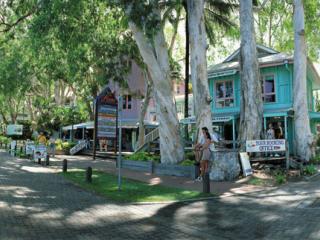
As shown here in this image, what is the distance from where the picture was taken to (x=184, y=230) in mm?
7035

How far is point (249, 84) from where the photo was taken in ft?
56.4

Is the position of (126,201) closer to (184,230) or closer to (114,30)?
(184,230)

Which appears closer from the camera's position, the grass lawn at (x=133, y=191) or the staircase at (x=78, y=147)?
the grass lawn at (x=133, y=191)

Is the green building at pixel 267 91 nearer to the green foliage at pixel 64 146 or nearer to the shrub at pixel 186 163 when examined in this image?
the shrub at pixel 186 163

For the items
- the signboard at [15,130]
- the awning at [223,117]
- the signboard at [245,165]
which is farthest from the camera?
the signboard at [15,130]

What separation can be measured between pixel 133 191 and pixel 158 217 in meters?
3.15

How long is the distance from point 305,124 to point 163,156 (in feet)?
23.1

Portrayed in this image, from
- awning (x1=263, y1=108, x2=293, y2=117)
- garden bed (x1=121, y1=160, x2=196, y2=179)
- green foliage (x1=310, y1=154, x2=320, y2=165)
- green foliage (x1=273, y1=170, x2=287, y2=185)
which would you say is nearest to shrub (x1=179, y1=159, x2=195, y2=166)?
garden bed (x1=121, y1=160, x2=196, y2=179)

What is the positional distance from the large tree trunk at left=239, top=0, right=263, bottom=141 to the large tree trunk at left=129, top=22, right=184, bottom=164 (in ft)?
10.2

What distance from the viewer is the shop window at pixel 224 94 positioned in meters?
24.7

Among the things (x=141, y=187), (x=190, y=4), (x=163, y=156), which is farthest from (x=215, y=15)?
(x=141, y=187)

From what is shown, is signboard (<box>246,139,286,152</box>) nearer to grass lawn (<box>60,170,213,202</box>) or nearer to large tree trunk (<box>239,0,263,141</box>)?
large tree trunk (<box>239,0,263,141</box>)

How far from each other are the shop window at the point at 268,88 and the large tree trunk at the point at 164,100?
8.73 meters

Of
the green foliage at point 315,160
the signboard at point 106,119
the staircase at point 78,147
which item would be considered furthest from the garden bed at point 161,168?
the staircase at point 78,147
